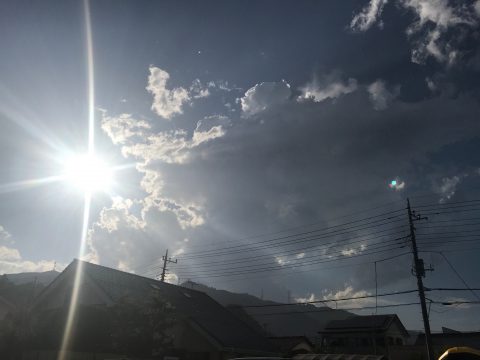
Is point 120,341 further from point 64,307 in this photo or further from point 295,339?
point 295,339

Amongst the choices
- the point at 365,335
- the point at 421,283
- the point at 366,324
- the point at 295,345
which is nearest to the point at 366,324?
the point at 366,324

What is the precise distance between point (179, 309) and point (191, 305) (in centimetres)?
342

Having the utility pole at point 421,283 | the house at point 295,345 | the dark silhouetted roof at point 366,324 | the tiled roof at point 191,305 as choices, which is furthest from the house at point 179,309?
the dark silhouetted roof at point 366,324

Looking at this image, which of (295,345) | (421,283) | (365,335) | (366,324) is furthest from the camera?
(366,324)

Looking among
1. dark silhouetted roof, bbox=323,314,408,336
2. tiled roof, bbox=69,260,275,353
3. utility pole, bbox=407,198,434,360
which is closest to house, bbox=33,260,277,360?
tiled roof, bbox=69,260,275,353

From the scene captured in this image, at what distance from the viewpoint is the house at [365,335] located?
45.7 metres

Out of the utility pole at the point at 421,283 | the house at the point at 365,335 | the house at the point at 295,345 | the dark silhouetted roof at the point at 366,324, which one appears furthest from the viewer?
the dark silhouetted roof at the point at 366,324

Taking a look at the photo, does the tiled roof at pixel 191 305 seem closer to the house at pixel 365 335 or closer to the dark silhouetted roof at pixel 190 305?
the dark silhouetted roof at pixel 190 305

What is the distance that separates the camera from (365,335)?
4647cm

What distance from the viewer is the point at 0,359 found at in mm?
24688

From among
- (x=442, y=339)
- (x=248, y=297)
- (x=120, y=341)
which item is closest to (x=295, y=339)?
(x=442, y=339)

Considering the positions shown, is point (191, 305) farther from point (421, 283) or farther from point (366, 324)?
point (366, 324)

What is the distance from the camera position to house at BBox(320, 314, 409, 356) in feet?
150

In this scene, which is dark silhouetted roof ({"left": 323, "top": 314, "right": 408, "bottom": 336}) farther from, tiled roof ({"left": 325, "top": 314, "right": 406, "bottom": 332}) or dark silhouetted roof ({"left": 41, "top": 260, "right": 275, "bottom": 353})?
dark silhouetted roof ({"left": 41, "top": 260, "right": 275, "bottom": 353})
